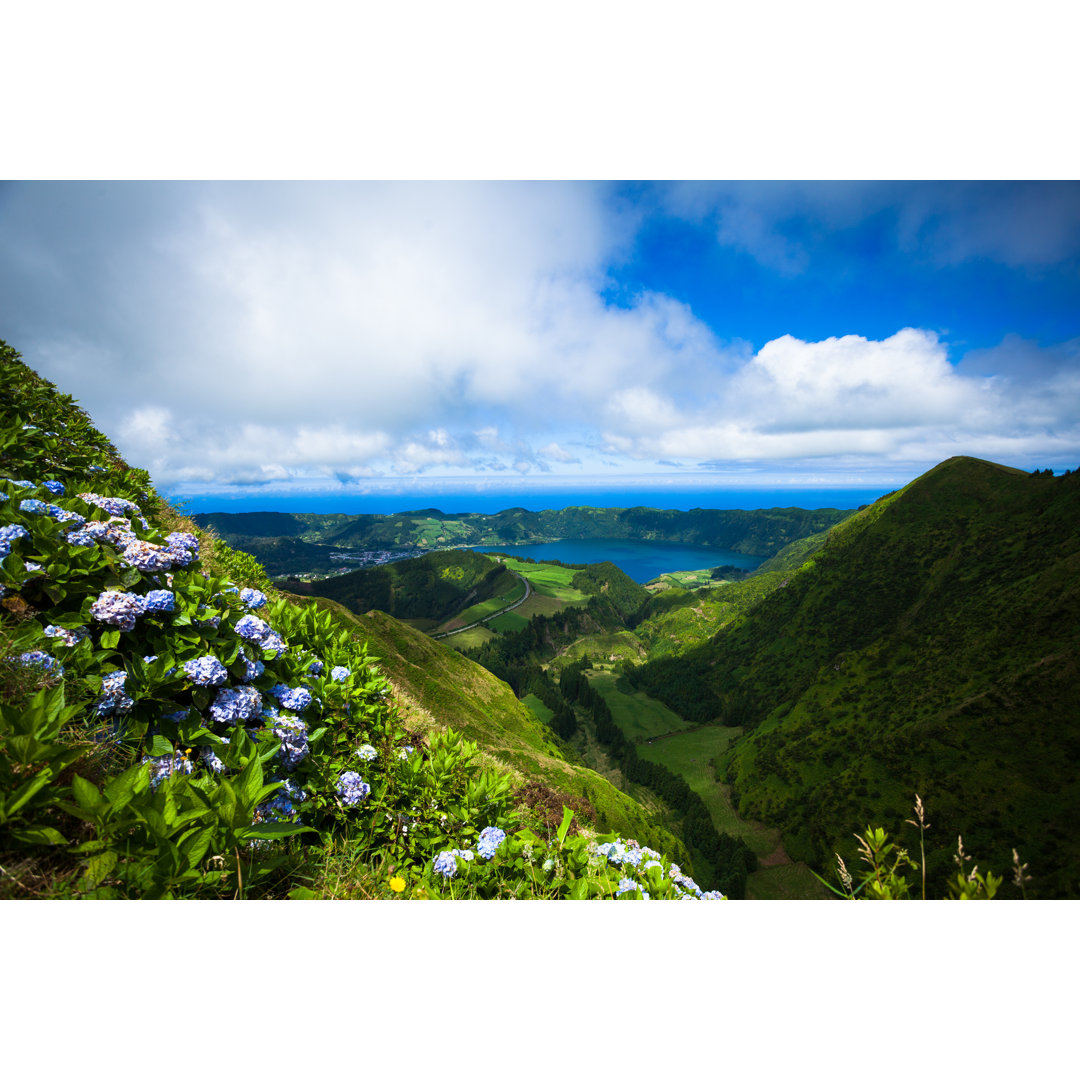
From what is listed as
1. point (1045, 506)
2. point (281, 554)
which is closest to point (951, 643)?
point (1045, 506)

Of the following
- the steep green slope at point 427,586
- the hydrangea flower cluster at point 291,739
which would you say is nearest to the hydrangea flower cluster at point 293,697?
the hydrangea flower cluster at point 291,739

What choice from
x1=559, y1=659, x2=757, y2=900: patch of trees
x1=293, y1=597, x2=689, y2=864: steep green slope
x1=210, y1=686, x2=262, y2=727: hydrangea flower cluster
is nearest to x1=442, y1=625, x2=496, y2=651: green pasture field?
x1=559, y1=659, x2=757, y2=900: patch of trees

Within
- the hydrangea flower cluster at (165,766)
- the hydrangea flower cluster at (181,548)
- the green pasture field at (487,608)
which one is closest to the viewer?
the hydrangea flower cluster at (165,766)

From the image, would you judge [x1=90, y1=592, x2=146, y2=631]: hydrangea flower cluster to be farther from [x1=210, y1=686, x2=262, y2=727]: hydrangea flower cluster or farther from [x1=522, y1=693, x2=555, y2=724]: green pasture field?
[x1=522, y1=693, x2=555, y2=724]: green pasture field

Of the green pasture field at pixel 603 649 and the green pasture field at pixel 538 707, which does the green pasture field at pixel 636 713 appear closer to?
the green pasture field at pixel 603 649

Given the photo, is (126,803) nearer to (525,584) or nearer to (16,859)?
(16,859)

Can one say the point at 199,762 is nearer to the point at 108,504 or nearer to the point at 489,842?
the point at 489,842
